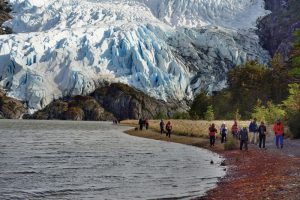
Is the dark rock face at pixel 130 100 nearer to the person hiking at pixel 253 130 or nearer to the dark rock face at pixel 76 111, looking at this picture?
the dark rock face at pixel 76 111

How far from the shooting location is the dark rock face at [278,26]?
168375mm

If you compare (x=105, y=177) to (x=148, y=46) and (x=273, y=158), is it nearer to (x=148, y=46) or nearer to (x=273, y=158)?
(x=273, y=158)

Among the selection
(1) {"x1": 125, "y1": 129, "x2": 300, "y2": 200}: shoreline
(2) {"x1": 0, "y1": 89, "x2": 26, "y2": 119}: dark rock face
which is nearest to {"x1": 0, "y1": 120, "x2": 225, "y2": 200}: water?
(1) {"x1": 125, "y1": 129, "x2": 300, "y2": 200}: shoreline

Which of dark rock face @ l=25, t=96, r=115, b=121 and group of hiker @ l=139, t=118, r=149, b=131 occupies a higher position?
dark rock face @ l=25, t=96, r=115, b=121

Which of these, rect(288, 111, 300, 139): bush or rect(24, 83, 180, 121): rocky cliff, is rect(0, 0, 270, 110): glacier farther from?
rect(288, 111, 300, 139): bush

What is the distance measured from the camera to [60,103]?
152 meters

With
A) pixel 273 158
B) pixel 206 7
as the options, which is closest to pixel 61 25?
pixel 206 7

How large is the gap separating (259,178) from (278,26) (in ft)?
543

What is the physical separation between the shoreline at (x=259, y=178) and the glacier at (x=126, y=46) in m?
107

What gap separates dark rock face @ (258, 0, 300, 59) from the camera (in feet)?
552

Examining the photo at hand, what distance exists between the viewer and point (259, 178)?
18719mm

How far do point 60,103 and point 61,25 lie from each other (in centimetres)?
2794

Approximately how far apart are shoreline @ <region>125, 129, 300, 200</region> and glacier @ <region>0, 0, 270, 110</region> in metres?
107

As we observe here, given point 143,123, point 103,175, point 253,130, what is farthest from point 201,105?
point 103,175
